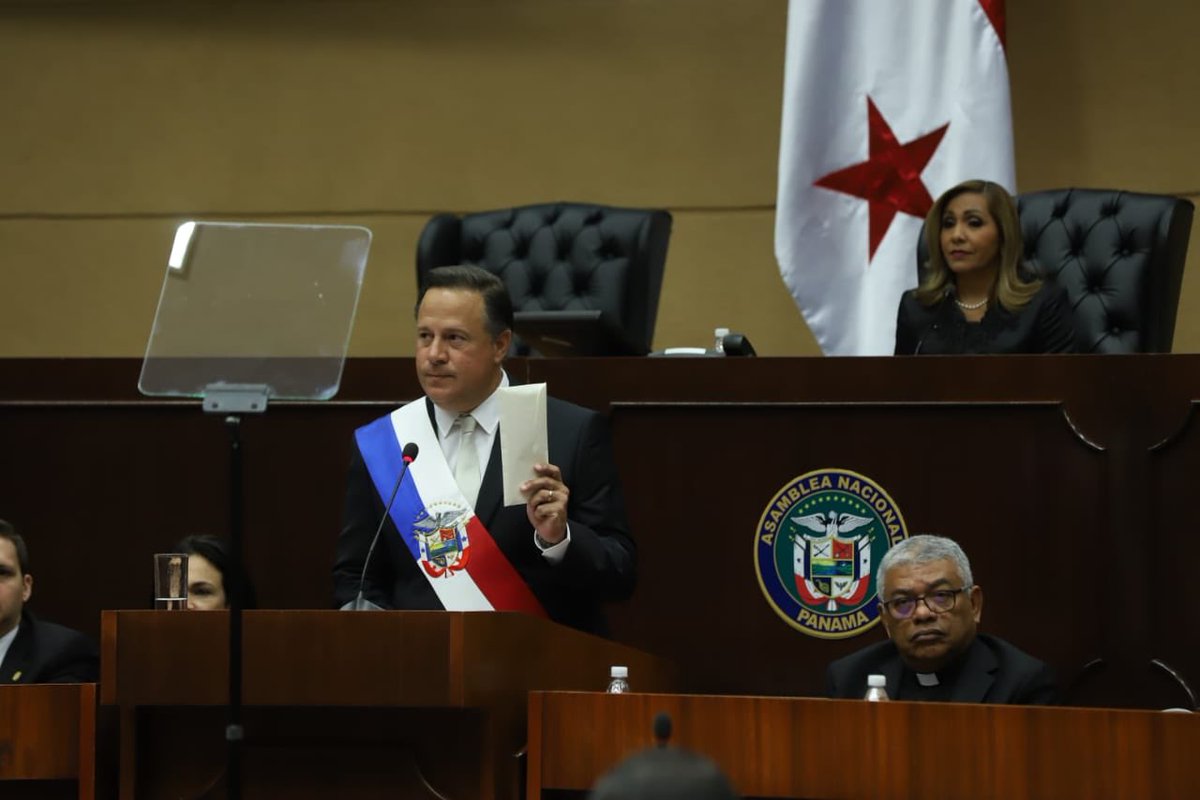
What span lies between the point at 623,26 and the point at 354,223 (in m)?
1.13

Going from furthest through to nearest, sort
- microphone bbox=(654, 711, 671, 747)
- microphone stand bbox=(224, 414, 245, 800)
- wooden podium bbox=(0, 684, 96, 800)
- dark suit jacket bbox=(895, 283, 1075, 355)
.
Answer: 1. dark suit jacket bbox=(895, 283, 1075, 355)
2. wooden podium bbox=(0, 684, 96, 800)
3. microphone stand bbox=(224, 414, 245, 800)
4. microphone bbox=(654, 711, 671, 747)

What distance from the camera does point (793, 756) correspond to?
262cm

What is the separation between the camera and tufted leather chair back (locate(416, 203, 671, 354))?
507 centimetres

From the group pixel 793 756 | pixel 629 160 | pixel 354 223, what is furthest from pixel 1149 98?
pixel 793 756

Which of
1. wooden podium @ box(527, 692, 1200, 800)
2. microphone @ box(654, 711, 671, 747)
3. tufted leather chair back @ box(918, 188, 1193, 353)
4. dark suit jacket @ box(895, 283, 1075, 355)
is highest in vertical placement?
tufted leather chair back @ box(918, 188, 1193, 353)

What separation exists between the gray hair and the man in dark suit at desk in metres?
1.51

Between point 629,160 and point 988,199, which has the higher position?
point 629,160

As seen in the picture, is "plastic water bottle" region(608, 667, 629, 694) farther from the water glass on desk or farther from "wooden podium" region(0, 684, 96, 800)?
"wooden podium" region(0, 684, 96, 800)

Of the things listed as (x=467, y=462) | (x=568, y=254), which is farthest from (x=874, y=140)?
(x=467, y=462)

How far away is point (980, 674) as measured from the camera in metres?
3.45

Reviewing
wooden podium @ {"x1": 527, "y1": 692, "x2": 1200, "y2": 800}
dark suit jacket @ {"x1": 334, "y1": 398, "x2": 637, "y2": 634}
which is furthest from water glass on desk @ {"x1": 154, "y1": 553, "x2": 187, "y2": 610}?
wooden podium @ {"x1": 527, "y1": 692, "x2": 1200, "y2": 800}

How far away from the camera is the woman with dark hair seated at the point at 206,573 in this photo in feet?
12.7

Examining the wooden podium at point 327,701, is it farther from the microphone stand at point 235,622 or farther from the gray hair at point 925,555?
the gray hair at point 925,555

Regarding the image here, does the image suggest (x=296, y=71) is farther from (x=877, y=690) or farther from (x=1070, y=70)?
(x=877, y=690)
